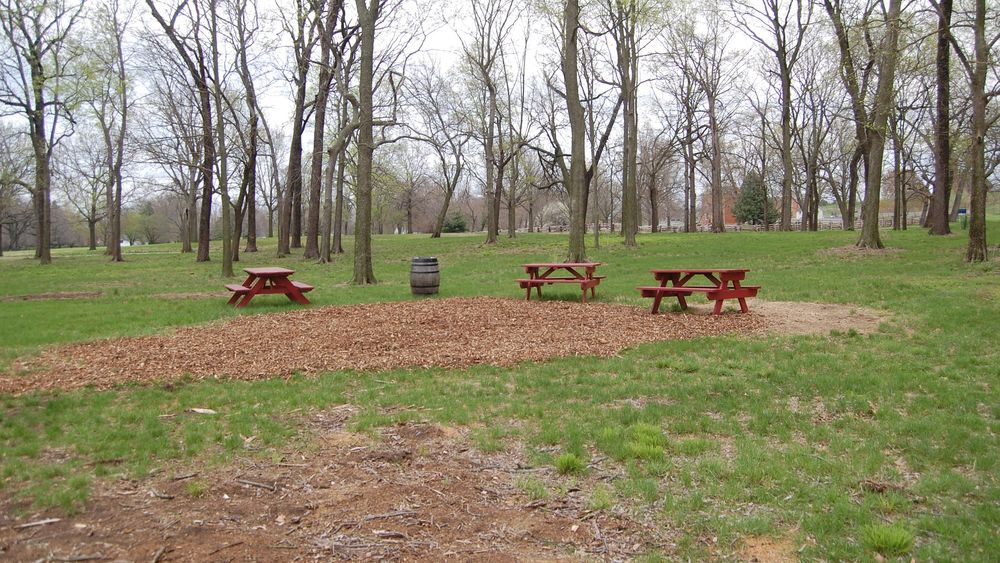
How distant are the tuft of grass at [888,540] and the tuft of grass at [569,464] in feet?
5.25

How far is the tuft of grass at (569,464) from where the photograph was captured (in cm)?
402

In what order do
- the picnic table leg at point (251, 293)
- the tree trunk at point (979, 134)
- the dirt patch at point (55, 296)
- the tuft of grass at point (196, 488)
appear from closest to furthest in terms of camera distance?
the tuft of grass at point (196, 488), the picnic table leg at point (251, 293), the tree trunk at point (979, 134), the dirt patch at point (55, 296)

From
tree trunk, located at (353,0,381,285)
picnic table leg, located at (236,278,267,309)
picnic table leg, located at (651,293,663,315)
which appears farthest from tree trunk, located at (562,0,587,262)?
picnic table leg, located at (236,278,267,309)

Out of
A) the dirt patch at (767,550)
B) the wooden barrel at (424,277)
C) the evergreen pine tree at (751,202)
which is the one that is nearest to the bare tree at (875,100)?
the wooden barrel at (424,277)

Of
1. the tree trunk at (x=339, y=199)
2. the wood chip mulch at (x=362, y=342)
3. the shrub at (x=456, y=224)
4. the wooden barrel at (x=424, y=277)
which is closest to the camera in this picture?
the wood chip mulch at (x=362, y=342)

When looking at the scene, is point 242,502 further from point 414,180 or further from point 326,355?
point 414,180

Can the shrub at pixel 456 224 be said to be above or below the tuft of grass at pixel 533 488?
above

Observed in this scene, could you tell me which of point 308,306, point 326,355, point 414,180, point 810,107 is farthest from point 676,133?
point 326,355

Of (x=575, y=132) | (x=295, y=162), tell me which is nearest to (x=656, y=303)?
(x=575, y=132)

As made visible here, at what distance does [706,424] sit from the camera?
4.82m

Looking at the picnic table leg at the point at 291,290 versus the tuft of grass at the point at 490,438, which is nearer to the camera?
the tuft of grass at the point at 490,438

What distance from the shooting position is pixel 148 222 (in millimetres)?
66812

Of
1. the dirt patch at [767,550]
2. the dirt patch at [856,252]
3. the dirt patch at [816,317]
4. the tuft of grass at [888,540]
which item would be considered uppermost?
the dirt patch at [856,252]

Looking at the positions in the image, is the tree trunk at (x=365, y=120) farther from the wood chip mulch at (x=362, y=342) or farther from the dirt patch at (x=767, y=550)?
the dirt patch at (x=767, y=550)
